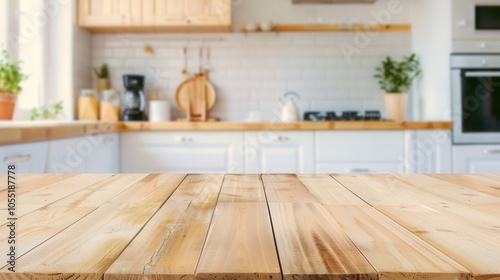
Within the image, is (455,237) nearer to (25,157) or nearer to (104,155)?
(25,157)

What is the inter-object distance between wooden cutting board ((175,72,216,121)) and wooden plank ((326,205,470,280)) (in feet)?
9.16

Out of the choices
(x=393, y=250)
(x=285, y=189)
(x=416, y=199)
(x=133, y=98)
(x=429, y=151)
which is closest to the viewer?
(x=393, y=250)

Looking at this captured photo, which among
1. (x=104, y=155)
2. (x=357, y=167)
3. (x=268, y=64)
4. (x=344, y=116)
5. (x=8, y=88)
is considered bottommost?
(x=357, y=167)

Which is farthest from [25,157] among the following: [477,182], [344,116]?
[344,116]

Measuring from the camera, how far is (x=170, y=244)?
0.47 metres

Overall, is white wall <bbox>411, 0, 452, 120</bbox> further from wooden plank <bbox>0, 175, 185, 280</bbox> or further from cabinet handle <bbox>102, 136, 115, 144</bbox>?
wooden plank <bbox>0, 175, 185, 280</bbox>

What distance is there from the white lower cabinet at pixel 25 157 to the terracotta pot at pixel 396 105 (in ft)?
7.49

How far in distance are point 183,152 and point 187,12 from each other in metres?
1.00

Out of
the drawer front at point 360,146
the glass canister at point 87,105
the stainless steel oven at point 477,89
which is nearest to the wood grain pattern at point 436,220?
the drawer front at point 360,146

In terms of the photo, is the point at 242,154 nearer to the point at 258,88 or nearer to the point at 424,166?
the point at 258,88

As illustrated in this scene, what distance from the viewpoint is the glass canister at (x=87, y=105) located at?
315 cm

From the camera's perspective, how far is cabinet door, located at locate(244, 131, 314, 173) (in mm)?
2789

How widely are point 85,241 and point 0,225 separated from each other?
15 cm

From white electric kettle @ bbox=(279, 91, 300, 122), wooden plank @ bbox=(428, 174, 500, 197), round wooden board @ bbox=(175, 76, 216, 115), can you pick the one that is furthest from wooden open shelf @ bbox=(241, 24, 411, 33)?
wooden plank @ bbox=(428, 174, 500, 197)
